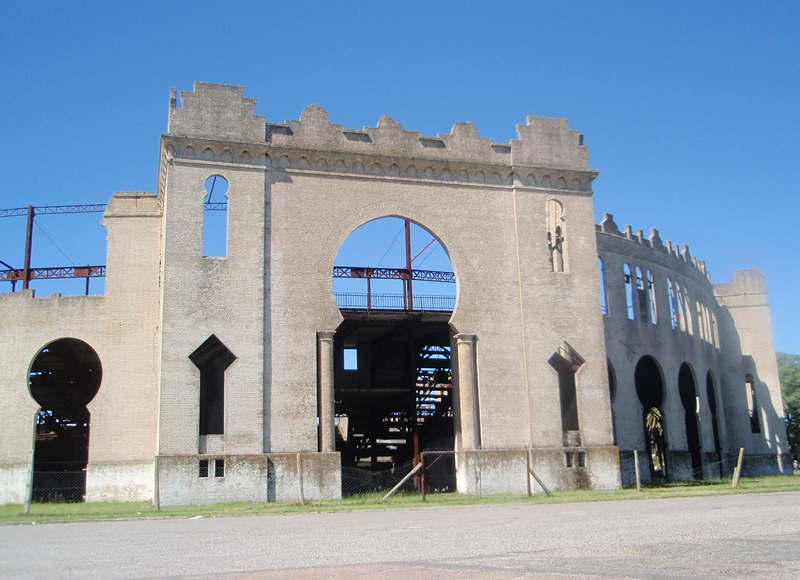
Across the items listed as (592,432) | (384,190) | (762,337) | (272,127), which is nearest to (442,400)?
(592,432)

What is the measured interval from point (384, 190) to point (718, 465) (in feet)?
81.4

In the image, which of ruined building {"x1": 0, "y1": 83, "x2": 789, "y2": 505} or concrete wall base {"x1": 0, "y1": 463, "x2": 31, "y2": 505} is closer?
ruined building {"x1": 0, "y1": 83, "x2": 789, "y2": 505}

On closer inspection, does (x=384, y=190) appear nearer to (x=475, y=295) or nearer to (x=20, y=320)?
(x=475, y=295)

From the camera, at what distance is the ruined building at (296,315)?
76.1 ft

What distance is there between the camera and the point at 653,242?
125ft

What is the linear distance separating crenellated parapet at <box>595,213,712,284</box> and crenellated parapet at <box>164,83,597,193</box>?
7.24 meters

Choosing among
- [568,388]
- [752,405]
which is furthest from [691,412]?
[568,388]

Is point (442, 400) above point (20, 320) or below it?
below

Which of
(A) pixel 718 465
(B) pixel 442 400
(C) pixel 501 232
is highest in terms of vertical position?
(C) pixel 501 232

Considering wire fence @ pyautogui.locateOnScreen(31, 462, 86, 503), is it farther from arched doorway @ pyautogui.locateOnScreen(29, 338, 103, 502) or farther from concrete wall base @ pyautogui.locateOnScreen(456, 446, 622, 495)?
concrete wall base @ pyautogui.locateOnScreen(456, 446, 622, 495)

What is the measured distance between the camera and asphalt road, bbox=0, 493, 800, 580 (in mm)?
9656

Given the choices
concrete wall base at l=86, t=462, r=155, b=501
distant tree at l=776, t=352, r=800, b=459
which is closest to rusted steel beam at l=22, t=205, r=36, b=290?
concrete wall base at l=86, t=462, r=155, b=501

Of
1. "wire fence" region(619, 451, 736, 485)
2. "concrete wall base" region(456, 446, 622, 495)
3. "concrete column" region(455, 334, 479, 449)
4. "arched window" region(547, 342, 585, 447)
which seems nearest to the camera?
"concrete wall base" region(456, 446, 622, 495)

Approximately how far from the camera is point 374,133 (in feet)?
87.2
